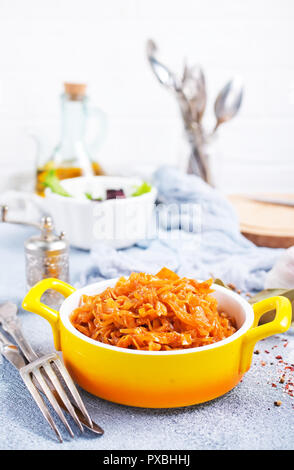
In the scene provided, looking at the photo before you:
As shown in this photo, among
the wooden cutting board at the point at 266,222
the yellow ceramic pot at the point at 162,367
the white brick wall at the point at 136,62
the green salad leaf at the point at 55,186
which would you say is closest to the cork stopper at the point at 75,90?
the green salad leaf at the point at 55,186

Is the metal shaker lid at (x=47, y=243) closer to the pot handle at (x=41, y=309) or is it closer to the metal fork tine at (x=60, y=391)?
the pot handle at (x=41, y=309)

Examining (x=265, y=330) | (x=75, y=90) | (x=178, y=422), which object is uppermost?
(x=75, y=90)

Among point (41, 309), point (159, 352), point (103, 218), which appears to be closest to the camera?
point (159, 352)

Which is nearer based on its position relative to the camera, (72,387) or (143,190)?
(72,387)

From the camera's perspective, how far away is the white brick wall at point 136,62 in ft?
6.57

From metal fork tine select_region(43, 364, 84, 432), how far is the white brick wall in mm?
1345

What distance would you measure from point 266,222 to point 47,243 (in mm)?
707

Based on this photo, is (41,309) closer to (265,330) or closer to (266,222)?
(265,330)

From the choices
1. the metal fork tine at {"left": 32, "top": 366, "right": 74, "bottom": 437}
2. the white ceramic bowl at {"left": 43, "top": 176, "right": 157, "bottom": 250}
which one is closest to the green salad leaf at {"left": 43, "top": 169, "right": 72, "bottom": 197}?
the white ceramic bowl at {"left": 43, "top": 176, "right": 157, "bottom": 250}

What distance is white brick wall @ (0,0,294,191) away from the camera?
200 centimetres

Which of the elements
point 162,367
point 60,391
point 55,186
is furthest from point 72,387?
point 55,186

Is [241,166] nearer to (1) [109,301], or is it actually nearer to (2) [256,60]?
(2) [256,60]

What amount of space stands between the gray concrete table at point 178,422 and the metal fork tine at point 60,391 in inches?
0.8

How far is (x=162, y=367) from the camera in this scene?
685mm
